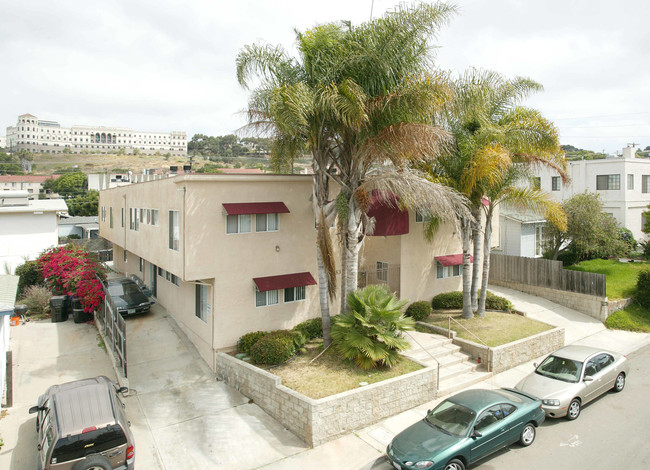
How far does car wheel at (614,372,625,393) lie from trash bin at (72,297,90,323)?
18863 millimetres

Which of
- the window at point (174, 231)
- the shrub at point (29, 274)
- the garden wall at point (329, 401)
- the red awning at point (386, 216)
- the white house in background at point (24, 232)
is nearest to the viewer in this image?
the garden wall at point (329, 401)

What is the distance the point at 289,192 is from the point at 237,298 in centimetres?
391

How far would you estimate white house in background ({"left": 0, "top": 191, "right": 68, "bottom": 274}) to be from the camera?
2355 cm

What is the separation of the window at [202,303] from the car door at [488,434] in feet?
28.2

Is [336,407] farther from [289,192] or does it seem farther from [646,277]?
[646,277]

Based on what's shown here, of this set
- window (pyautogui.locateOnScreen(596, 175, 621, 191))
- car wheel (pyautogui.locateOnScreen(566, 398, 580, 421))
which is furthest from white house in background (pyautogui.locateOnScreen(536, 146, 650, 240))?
car wheel (pyautogui.locateOnScreen(566, 398, 580, 421))

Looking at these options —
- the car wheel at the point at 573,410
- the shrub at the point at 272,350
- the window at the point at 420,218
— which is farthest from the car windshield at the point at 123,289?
the car wheel at the point at 573,410

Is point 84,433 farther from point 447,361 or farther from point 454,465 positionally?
point 447,361

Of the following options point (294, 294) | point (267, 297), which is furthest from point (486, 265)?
point (267, 297)

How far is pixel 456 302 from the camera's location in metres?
18.2

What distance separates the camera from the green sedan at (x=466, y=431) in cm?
844

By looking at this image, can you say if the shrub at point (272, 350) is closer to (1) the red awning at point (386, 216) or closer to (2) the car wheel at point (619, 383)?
(1) the red awning at point (386, 216)

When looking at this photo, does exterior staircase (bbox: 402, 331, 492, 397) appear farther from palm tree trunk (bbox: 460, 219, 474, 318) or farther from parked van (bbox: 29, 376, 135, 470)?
parked van (bbox: 29, 376, 135, 470)

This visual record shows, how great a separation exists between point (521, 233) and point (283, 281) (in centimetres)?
1809
